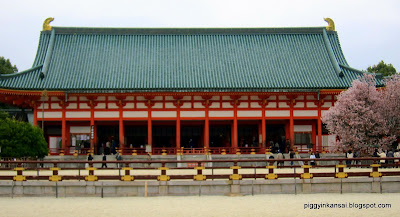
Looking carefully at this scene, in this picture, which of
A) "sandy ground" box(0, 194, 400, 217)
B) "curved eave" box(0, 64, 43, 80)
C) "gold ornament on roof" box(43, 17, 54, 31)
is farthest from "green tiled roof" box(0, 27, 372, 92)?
"sandy ground" box(0, 194, 400, 217)

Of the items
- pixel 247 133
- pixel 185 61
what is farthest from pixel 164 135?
pixel 247 133

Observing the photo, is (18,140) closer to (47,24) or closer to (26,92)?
(26,92)

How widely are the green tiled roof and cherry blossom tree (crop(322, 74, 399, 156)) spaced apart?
18.0 ft

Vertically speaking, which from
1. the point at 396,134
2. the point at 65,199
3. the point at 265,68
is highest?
the point at 265,68

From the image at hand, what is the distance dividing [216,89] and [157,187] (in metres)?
17.6

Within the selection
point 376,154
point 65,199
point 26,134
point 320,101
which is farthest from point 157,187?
point 320,101

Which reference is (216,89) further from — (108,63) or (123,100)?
(108,63)

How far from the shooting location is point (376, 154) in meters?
31.0

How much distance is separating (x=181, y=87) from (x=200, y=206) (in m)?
20.2

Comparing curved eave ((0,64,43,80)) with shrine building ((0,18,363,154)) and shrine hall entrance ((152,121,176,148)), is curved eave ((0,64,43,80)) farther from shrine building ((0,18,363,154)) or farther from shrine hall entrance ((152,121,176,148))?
shrine hall entrance ((152,121,176,148))

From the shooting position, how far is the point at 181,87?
37531 millimetres

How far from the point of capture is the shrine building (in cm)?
3806

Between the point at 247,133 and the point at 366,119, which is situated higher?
the point at 366,119

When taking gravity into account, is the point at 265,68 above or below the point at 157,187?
above
